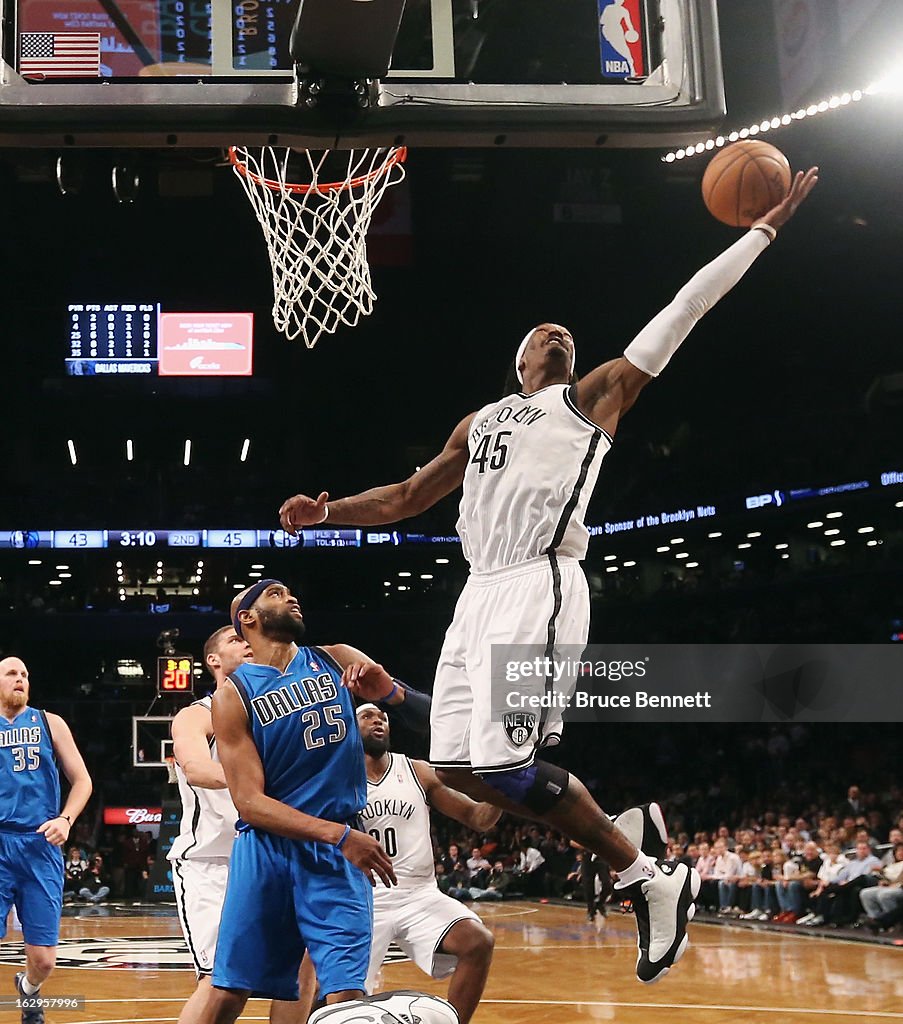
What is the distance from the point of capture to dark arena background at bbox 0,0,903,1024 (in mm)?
12664

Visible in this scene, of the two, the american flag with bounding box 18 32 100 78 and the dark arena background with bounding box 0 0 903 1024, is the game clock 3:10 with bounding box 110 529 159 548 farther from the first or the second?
the american flag with bounding box 18 32 100 78

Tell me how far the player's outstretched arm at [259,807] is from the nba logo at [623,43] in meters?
2.60

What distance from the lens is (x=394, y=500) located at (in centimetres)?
462

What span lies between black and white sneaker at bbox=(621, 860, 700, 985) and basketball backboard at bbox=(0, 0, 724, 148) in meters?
2.58

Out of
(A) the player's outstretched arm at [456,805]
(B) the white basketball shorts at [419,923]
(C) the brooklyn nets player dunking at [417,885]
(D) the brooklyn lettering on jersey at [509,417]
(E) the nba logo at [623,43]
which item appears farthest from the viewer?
(B) the white basketball shorts at [419,923]

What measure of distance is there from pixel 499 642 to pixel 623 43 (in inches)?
88.8

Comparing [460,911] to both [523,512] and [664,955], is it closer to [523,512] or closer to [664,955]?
[664,955]

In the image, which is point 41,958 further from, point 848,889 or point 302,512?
point 848,889

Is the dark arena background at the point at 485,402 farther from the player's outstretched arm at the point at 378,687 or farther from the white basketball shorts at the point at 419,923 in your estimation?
the player's outstretched arm at the point at 378,687

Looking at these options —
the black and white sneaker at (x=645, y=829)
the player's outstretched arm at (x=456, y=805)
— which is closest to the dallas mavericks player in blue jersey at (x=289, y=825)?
the player's outstretched arm at (x=456, y=805)

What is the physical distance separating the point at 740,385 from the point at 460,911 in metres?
20.1

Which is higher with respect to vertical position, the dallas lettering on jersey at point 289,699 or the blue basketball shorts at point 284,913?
the dallas lettering on jersey at point 289,699

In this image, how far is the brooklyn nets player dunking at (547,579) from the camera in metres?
3.91

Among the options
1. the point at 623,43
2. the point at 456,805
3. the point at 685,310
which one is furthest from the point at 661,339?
the point at 456,805
